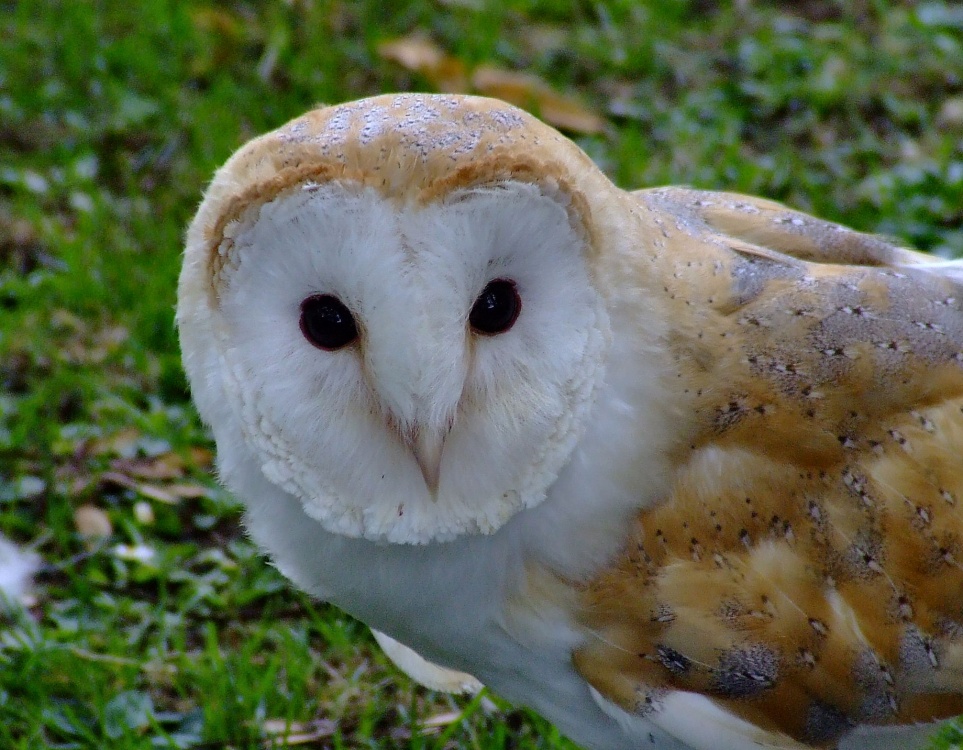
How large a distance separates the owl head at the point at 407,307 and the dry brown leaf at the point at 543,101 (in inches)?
117

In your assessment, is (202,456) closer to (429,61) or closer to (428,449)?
(428,449)

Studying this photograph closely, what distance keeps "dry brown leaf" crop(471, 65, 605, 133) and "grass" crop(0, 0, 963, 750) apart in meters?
0.10

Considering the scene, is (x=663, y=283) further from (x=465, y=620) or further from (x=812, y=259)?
(x=465, y=620)

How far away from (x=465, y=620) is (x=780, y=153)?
3.20 meters

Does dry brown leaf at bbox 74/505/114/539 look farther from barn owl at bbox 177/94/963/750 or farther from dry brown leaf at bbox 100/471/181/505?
barn owl at bbox 177/94/963/750

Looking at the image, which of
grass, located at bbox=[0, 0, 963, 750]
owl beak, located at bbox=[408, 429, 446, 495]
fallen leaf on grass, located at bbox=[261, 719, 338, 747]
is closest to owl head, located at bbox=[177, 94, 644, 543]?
owl beak, located at bbox=[408, 429, 446, 495]

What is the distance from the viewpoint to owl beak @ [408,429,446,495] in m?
2.07

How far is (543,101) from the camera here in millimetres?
5227

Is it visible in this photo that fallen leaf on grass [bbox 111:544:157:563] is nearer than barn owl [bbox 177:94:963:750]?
No

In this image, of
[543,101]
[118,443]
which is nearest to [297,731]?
[118,443]

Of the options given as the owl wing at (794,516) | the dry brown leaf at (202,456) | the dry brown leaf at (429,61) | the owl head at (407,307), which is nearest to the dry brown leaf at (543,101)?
the dry brown leaf at (429,61)

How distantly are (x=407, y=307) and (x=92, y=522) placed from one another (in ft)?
7.09

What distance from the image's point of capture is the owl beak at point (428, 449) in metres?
2.07

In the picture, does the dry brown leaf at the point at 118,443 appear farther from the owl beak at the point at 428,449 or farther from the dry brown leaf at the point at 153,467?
the owl beak at the point at 428,449
